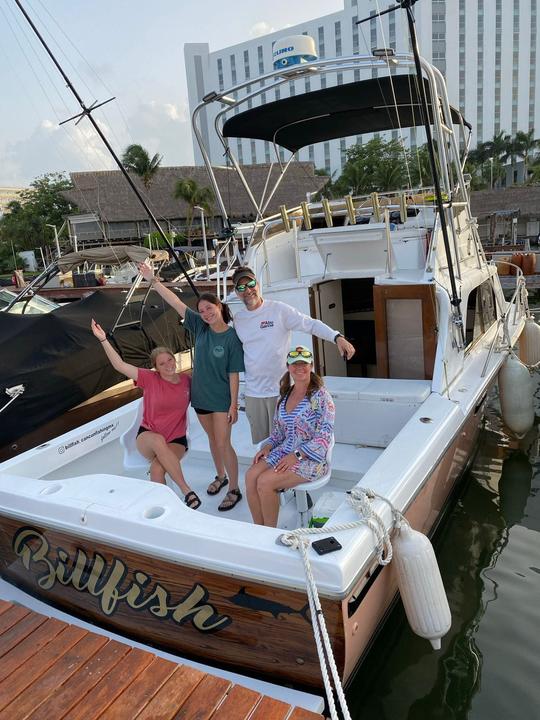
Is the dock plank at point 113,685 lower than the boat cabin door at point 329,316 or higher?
lower

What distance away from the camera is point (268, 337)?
11.6 feet

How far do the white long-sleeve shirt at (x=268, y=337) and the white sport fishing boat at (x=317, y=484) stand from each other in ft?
2.56

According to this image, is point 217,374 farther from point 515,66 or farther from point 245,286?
point 515,66

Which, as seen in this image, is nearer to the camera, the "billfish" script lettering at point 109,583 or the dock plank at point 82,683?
the dock plank at point 82,683

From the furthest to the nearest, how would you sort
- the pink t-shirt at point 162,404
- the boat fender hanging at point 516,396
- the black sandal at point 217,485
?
1. the boat fender hanging at point 516,396
2. the black sandal at point 217,485
3. the pink t-shirt at point 162,404

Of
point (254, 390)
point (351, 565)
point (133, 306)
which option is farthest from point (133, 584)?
point (133, 306)

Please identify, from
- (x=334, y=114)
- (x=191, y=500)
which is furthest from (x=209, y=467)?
(x=334, y=114)

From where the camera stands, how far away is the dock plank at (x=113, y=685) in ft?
7.55

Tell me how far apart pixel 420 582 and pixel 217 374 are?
1.73 meters

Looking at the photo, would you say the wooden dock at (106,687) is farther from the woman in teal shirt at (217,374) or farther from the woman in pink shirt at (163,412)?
the woman in teal shirt at (217,374)

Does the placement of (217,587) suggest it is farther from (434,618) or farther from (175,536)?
(434,618)

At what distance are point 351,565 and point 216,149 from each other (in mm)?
71394

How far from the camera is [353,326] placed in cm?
627

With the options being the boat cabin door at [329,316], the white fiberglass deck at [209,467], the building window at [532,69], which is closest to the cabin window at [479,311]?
the boat cabin door at [329,316]
